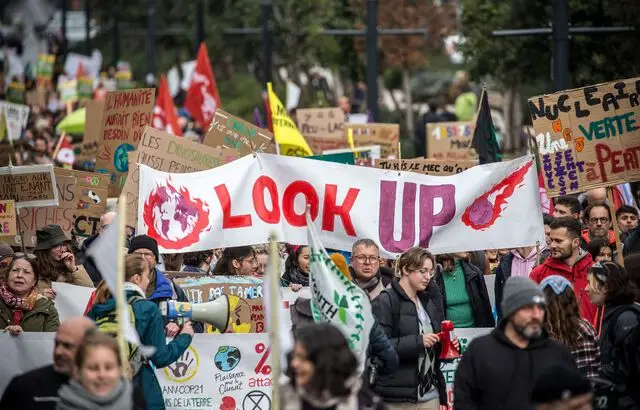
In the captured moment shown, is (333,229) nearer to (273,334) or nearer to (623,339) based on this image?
(623,339)

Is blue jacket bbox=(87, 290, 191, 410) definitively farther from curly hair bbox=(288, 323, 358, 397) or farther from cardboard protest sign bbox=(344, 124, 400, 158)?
cardboard protest sign bbox=(344, 124, 400, 158)

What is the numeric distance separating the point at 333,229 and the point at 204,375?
134 cm

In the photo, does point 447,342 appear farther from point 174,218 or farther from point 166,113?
point 166,113

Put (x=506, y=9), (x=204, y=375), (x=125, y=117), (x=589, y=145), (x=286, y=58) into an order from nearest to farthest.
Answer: (x=204, y=375), (x=589, y=145), (x=125, y=117), (x=506, y=9), (x=286, y=58)

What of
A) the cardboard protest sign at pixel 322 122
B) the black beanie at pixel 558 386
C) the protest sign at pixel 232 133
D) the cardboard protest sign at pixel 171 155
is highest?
the cardboard protest sign at pixel 322 122

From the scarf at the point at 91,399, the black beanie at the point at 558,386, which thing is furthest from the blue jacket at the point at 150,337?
the black beanie at the point at 558,386

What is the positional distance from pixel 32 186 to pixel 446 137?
31.3 feet

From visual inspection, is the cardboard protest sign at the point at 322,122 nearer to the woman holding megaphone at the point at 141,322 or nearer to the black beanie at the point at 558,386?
the woman holding megaphone at the point at 141,322

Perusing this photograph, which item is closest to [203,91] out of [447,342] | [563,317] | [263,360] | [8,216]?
[8,216]

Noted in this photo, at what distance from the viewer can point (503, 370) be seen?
303 inches

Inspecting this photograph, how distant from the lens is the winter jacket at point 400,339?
948 centimetres

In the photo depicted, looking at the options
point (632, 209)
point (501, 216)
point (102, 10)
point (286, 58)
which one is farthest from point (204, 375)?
point (102, 10)

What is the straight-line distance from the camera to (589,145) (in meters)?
11.7

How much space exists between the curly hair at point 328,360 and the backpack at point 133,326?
1.92 m
